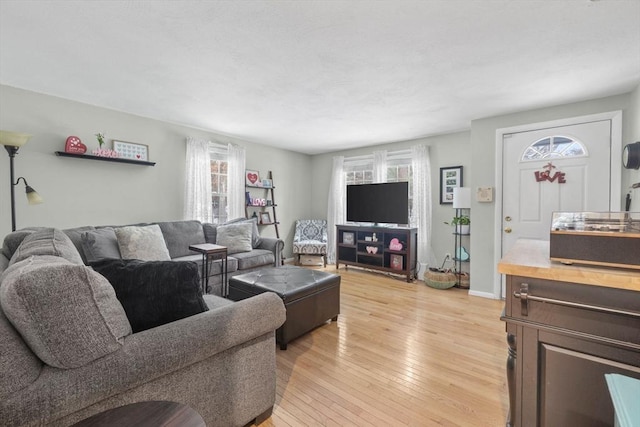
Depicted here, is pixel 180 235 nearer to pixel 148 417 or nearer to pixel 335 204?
pixel 335 204

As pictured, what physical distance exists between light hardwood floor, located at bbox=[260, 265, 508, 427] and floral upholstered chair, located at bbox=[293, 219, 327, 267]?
2106mm

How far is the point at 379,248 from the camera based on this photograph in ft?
15.6

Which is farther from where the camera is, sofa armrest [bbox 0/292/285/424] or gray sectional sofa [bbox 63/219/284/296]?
gray sectional sofa [bbox 63/219/284/296]

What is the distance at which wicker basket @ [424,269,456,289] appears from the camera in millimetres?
3907

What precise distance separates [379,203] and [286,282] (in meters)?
2.78

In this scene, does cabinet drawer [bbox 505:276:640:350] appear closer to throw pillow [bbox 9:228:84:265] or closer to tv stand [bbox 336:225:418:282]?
throw pillow [bbox 9:228:84:265]

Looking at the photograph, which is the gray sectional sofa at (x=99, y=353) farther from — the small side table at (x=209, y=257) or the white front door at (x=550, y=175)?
the white front door at (x=550, y=175)

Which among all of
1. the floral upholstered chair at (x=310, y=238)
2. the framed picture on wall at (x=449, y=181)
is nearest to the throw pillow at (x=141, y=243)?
the floral upholstered chair at (x=310, y=238)

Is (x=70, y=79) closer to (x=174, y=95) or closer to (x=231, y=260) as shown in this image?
(x=174, y=95)

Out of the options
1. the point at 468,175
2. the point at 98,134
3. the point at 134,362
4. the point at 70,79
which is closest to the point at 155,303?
the point at 134,362

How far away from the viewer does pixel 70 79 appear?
2.55 m

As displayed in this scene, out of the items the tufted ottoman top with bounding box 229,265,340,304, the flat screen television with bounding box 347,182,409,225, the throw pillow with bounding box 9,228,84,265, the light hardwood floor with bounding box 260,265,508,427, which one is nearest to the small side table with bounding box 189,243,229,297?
the tufted ottoman top with bounding box 229,265,340,304

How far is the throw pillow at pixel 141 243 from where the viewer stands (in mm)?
2955

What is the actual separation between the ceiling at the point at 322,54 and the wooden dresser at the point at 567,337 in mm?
1553
